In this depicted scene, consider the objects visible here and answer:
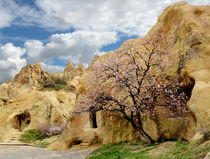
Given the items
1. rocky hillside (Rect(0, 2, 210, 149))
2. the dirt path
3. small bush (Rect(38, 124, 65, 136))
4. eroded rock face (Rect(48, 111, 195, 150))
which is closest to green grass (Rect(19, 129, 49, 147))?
small bush (Rect(38, 124, 65, 136))

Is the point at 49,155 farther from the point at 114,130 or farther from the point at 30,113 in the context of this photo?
the point at 30,113

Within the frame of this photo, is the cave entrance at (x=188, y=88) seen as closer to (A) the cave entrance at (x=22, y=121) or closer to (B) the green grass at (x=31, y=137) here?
(B) the green grass at (x=31, y=137)

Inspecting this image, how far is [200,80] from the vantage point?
10484 millimetres

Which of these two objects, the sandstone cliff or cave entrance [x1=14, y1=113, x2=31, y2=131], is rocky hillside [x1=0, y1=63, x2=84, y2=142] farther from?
the sandstone cliff

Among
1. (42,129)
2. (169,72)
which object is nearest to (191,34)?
(169,72)

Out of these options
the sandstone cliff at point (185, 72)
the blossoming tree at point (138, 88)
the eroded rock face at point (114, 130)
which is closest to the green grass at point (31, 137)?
the eroded rock face at point (114, 130)

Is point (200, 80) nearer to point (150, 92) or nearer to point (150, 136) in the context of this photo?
point (150, 92)

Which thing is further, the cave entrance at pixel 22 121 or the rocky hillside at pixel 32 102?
the cave entrance at pixel 22 121

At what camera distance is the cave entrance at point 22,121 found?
3788 centimetres

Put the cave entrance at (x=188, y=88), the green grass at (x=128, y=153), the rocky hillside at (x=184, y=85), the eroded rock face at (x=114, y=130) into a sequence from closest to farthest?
the green grass at (x=128, y=153), the rocky hillside at (x=184, y=85), the cave entrance at (x=188, y=88), the eroded rock face at (x=114, y=130)

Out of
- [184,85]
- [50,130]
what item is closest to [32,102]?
[50,130]

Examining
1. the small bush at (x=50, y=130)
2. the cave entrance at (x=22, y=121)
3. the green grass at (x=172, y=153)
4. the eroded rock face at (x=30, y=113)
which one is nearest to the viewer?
the green grass at (x=172, y=153)

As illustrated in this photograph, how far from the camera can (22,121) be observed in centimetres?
3891

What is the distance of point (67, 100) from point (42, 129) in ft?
38.0
